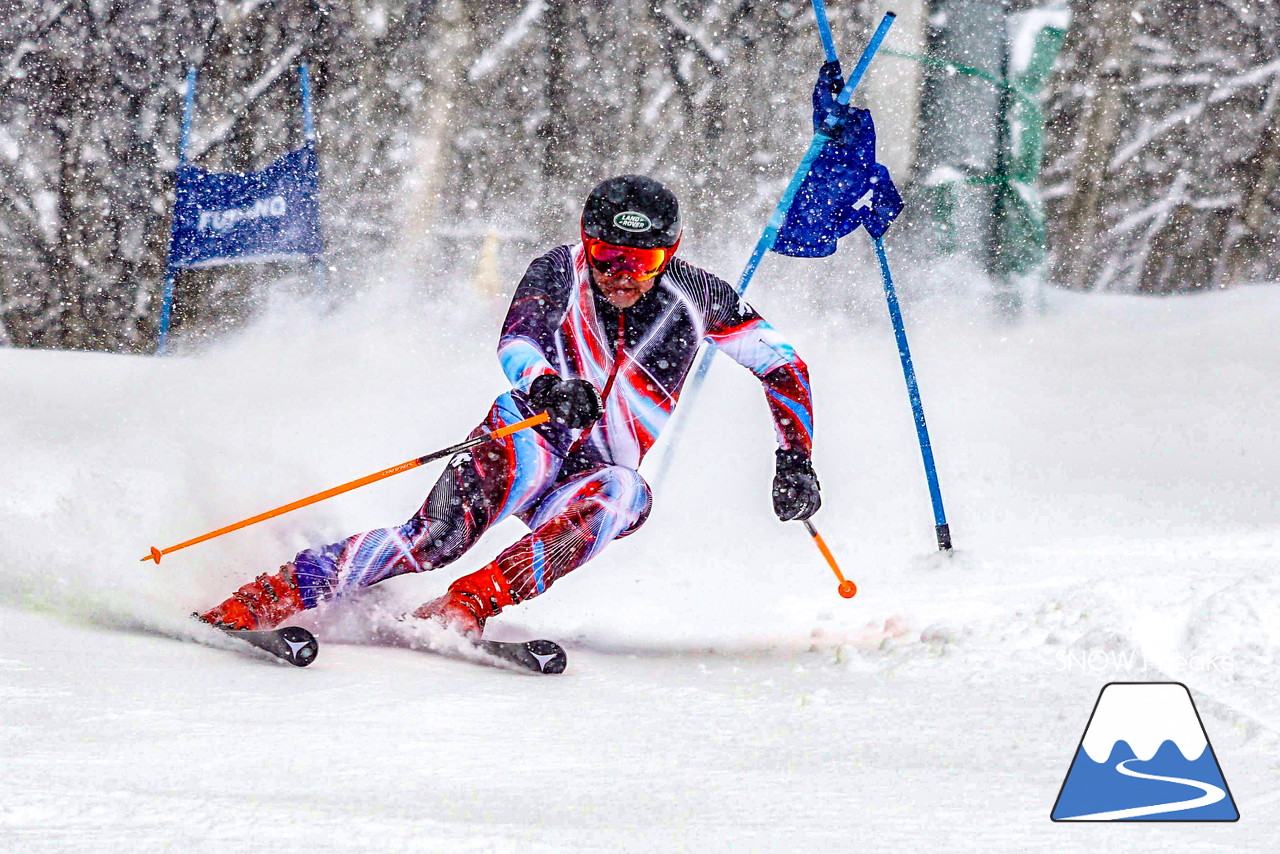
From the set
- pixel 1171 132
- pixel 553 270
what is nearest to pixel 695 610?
pixel 553 270

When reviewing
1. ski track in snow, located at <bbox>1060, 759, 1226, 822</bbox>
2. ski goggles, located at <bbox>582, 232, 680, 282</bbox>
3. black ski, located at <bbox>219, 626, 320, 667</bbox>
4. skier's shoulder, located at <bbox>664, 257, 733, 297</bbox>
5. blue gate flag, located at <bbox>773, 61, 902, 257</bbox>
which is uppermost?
blue gate flag, located at <bbox>773, 61, 902, 257</bbox>

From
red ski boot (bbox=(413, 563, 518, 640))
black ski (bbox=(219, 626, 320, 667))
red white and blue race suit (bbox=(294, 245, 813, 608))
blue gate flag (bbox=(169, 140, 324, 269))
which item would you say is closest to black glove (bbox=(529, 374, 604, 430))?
red white and blue race suit (bbox=(294, 245, 813, 608))

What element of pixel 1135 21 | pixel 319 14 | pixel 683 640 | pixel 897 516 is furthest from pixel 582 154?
pixel 683 640

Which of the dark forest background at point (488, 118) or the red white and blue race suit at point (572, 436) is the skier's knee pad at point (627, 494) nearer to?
the red white and blue race suit at point (572, 436)

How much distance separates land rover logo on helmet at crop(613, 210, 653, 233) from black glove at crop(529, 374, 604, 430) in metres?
0.44

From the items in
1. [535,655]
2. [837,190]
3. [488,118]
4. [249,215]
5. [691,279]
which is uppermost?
[488,118]

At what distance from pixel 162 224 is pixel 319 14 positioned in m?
2.26

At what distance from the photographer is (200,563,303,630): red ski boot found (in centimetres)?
313

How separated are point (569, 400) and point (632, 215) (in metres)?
0.54

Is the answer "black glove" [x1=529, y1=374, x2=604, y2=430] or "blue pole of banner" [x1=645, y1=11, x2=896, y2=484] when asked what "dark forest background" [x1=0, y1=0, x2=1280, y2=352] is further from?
"black glove" [x1=529, y1=374, x2=604, y2=430]

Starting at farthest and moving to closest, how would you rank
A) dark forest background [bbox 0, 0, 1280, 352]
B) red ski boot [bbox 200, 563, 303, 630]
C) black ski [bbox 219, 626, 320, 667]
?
dark forest background [bbox 0, 0, 1280, 352]
red ski boot [bbox 200, 563, 303, 630]
black ski [bbox 219, 626, 320, 667]

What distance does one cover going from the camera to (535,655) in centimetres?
303

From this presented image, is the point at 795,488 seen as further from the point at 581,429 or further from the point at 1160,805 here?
the point at 1160,805

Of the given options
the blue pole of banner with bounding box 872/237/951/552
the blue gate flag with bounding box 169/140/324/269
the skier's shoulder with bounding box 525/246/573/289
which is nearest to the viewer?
the skier's shoulder with bounding box 525/246/573/289
